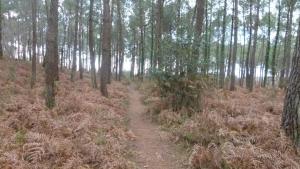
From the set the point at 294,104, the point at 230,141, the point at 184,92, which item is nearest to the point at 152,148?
the point at 230,141

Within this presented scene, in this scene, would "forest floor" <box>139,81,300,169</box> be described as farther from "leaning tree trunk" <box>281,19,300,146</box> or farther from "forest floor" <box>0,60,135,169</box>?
"forest floor" <box>0,60,135,169</box>

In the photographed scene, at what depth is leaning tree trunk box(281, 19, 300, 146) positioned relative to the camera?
23.6 feet

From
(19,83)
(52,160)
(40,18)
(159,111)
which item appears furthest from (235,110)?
(40,18)

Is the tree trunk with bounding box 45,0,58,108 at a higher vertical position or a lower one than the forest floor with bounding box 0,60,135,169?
higher

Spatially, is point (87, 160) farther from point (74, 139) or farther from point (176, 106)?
point (176, 106)

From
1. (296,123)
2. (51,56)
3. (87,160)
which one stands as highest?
(51,56)

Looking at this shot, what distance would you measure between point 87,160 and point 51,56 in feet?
17.3

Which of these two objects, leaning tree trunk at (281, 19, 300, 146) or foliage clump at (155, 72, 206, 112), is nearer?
leaning tree trunk at (281, 19, 300, 146)

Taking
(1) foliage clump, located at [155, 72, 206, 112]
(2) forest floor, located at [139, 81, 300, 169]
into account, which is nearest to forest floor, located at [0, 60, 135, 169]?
(2) forest floor, located at [139, 81, 300, 169]

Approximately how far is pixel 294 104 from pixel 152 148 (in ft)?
11.2

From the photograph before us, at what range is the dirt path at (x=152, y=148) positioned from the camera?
7174 millimetres

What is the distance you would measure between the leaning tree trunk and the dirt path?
2527mm

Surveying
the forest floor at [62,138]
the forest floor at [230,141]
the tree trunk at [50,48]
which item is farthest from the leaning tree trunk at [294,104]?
the tree trunk at [50,48]

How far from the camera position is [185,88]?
12.4 m
